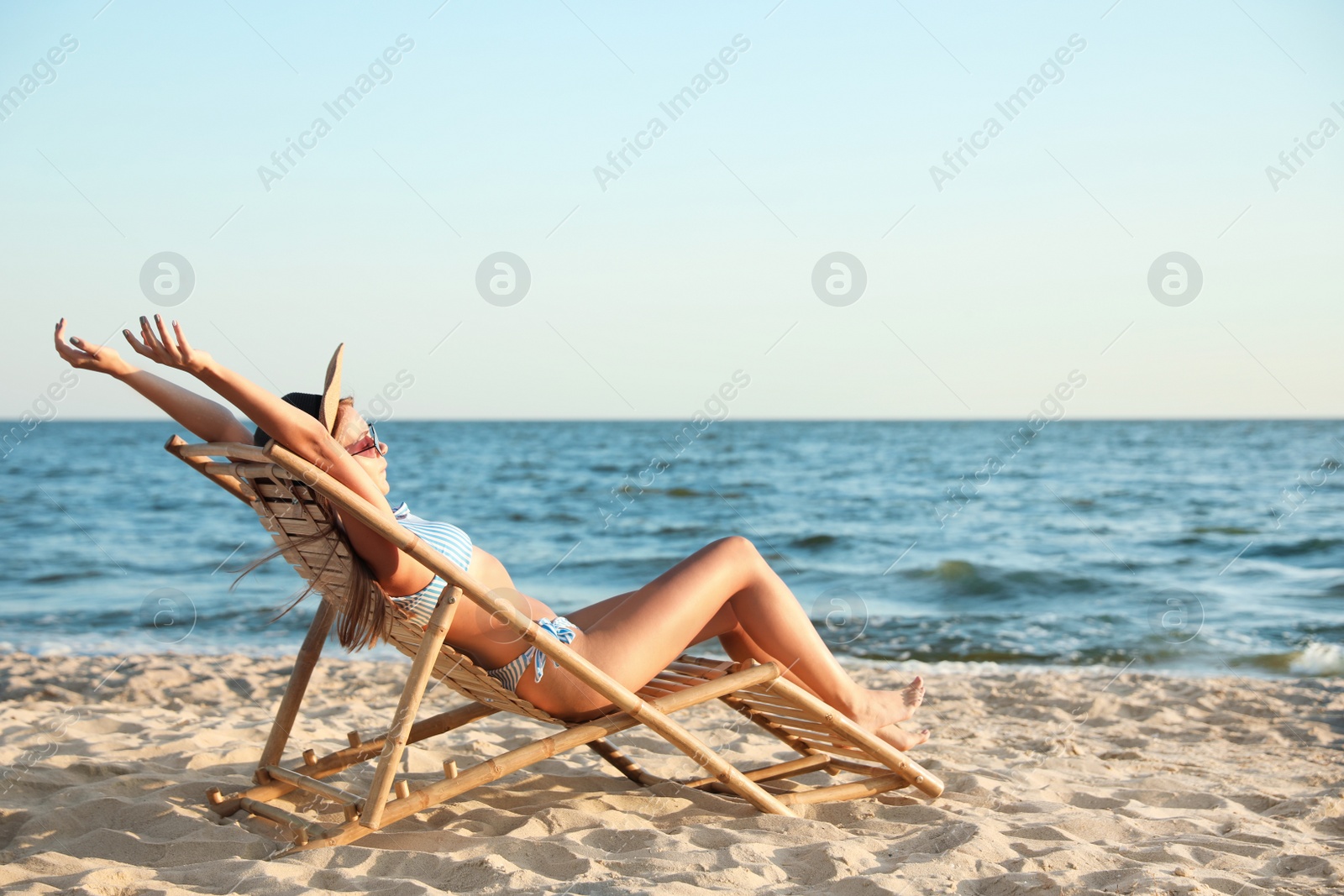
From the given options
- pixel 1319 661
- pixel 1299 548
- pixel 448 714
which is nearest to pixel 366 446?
pixel 448 714

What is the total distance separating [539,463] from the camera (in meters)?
23.9

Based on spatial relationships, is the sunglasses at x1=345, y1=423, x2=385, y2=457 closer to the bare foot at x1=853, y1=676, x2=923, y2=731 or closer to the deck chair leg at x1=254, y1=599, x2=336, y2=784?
the deck chair leg at x1=254, y1=599, x2=336, y2=784

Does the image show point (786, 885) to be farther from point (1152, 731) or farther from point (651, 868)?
point (1152, 731)

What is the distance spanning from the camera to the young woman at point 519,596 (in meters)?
2.26

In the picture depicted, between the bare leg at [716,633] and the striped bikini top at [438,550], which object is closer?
the striped bikini top at [438,550]

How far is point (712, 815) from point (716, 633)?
0.57 m

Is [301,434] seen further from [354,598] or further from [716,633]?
[716,633]

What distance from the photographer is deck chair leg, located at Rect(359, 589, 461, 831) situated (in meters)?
2.52

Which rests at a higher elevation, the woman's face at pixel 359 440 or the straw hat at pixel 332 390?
the straw hat at pixel 332 390

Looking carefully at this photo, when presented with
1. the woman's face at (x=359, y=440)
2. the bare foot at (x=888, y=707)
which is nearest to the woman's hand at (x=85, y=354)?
the woman's face at (x=359, y=440)

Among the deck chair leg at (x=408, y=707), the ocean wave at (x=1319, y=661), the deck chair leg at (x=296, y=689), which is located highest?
the ocean wave at (x=1319, y=661)

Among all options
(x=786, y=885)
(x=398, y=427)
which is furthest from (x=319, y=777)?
(x=398, y=427)

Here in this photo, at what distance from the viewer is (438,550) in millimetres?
2592

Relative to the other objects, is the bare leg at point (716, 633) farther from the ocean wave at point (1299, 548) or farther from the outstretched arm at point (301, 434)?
the ocean wave at point (1299, 548)
